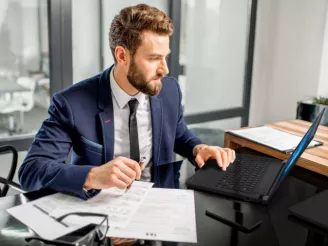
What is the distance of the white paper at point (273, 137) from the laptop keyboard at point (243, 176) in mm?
335

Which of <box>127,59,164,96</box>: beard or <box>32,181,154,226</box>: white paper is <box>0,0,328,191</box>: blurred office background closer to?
<box>127,59,164,96</box>: beard

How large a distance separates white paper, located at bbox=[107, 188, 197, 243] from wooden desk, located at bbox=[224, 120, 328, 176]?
59cm

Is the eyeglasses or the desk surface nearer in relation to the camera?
the eyeglasses

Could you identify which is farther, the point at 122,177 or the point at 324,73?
the point at 324,73

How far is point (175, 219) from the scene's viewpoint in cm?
88

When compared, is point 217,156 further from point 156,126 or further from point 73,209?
point 73,209

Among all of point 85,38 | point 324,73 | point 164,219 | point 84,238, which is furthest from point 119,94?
point 324,73

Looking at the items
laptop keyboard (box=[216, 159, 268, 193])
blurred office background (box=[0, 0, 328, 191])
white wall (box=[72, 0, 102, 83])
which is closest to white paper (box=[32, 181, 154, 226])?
laptop keyboard (box=[216, 159, 268, 193])

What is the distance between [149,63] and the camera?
4.20ft

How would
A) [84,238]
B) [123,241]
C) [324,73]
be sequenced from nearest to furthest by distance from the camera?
[84,238] → [123,241] → [324,73]

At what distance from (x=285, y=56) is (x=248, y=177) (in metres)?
2.36

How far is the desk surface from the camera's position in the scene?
2.60 feet

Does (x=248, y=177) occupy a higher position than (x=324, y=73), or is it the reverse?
(x=324, y=73)

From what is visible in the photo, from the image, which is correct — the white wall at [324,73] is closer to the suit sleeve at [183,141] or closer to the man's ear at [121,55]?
the suit sleeve at [183,141]
